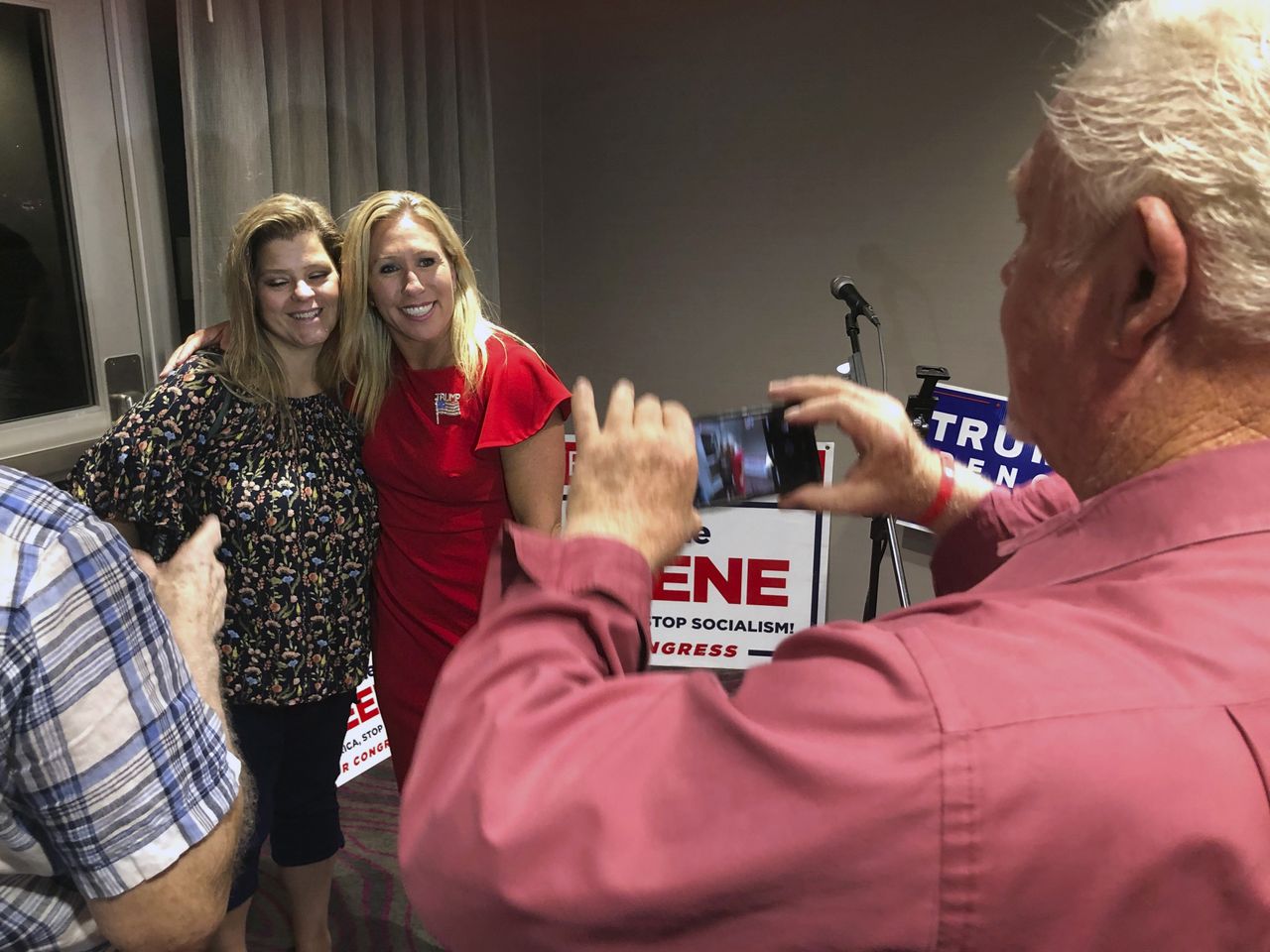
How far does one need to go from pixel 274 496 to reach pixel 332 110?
1273mm

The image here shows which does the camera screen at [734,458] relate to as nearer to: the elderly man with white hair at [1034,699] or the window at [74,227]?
the elderly man with white hair at [1034,699]

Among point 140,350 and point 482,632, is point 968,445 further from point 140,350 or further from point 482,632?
point 482,632

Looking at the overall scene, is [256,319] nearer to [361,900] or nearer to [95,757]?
[95,757]

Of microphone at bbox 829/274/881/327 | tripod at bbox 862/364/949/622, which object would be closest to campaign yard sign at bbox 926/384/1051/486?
tripod at bbox 862/364/949/622

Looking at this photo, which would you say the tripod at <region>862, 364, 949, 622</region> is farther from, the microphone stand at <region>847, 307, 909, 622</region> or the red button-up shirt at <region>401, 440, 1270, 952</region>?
the red button-up shirt at <region>401, 440, 1270, 952</region>

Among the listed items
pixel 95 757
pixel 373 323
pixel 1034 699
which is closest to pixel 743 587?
pixel 373 323

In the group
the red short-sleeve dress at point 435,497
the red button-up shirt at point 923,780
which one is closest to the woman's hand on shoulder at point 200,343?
the red short-sleeve dress at point 435,497

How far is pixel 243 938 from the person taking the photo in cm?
186

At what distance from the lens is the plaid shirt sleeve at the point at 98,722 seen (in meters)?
0.73

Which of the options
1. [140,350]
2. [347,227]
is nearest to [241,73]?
[347,227]

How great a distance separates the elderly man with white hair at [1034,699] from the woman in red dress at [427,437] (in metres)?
1.24

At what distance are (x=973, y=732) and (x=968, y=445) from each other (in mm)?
A: 2683

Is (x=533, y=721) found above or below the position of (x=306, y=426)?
above

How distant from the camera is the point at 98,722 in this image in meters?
0.77
